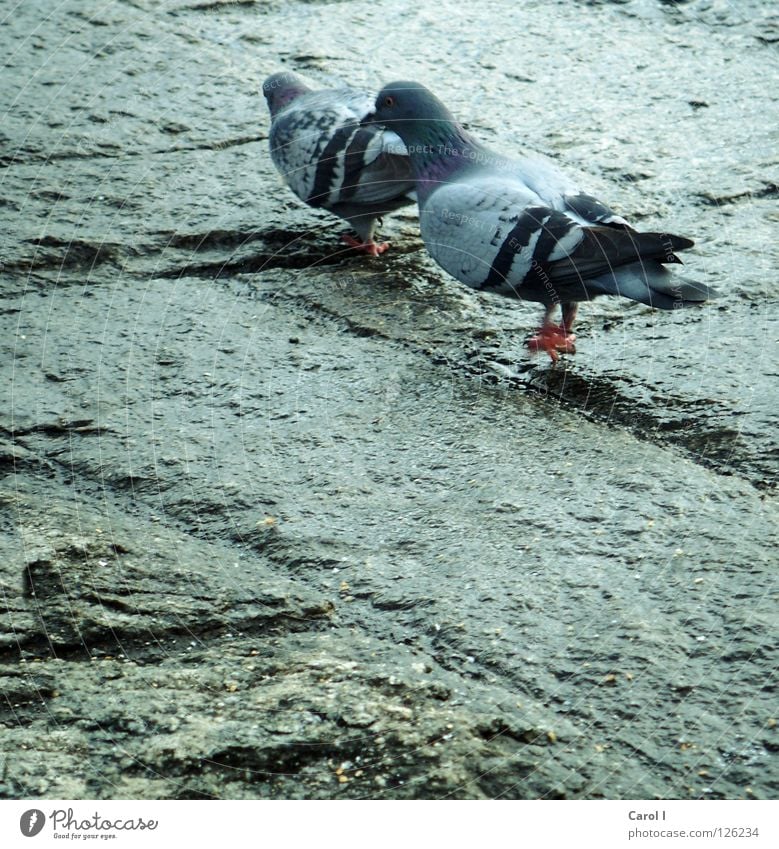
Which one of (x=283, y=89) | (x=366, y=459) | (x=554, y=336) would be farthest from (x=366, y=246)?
(x=366, y=459)

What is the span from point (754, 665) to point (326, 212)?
284 centimetres

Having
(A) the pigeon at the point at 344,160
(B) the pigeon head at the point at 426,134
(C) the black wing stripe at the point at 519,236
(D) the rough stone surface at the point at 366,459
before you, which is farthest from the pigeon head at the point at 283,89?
→ (C) the black wing stripe at the point at 519,236

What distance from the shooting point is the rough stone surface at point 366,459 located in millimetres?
2418

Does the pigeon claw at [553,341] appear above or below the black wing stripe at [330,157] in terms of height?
below

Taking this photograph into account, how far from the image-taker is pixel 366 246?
15.0 ft

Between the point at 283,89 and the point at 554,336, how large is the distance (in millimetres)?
1716

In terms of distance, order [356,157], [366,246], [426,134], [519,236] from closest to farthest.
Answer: [519,236], [426,134], [356,157], [366,246]

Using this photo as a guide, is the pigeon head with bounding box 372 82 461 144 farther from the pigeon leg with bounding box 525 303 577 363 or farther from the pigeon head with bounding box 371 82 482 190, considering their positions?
the pigeon leg with bounding box 525 303 577 363
